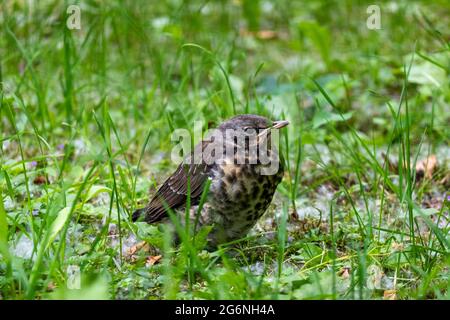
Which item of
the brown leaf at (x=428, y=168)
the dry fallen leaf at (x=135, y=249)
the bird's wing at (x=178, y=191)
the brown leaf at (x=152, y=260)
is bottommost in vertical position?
the brown leaf at (x=152, y=260)

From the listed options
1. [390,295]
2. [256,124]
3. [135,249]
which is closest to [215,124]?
[256,124]

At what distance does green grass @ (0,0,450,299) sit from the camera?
3535mm

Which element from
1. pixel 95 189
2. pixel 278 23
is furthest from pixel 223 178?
pixel 278 23

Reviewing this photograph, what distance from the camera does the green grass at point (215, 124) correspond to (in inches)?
139

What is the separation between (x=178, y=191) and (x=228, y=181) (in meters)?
0.40

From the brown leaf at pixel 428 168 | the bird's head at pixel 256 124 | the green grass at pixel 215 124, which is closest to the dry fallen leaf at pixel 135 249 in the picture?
the green grass at pixel 215 124

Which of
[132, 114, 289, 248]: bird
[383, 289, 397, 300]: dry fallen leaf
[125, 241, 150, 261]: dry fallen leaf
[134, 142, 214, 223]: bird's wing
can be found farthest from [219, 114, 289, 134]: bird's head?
[383, 289, 397, 300]: dry fallen leaf

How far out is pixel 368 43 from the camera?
24.7ft

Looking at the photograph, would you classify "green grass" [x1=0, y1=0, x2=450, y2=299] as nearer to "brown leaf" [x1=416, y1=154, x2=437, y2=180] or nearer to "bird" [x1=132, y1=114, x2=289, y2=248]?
"brown leaf" [x1=416, y1=154, x2=437, y2=180]

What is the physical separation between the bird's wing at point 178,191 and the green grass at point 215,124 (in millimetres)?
151

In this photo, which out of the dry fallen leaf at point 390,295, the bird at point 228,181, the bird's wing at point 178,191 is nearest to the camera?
the dry fallen leaf at point 390,295

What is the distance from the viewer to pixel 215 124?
5.27 meters

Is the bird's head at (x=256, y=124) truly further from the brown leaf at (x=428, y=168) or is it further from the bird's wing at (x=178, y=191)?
the brown leaf at (x=428, y=168)
